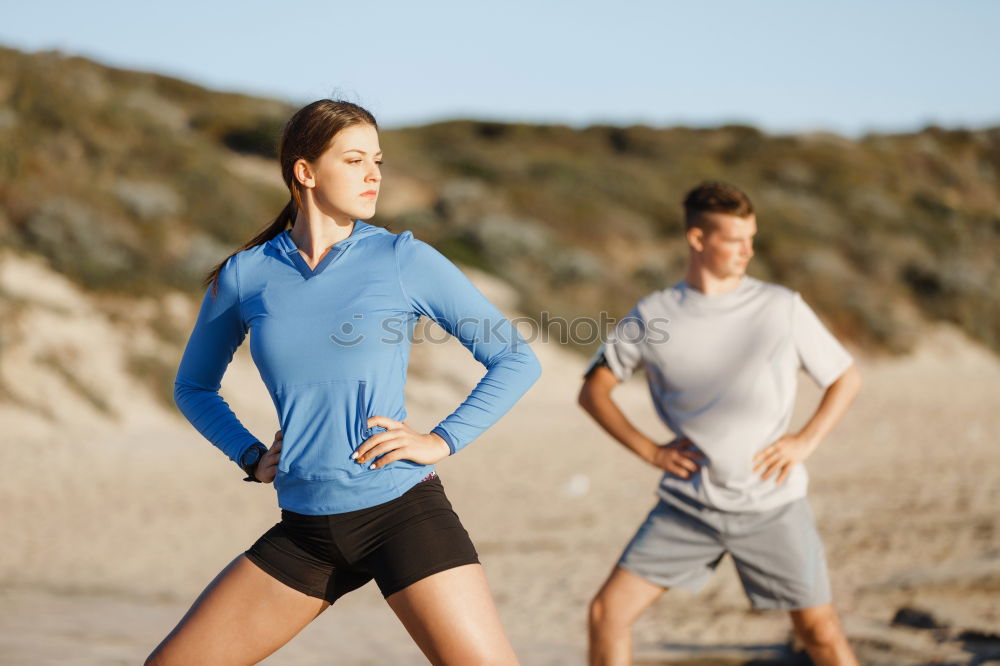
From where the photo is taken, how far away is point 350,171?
248cm

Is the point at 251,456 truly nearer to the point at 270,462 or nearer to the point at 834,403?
the point at 270,462

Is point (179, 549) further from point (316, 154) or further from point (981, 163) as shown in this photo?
point (981, 163)

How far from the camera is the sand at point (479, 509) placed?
5719 millimetres

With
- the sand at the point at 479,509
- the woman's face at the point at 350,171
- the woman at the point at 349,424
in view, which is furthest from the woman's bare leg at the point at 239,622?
the sand at the point at 479,509

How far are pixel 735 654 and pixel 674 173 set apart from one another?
33.4 meters

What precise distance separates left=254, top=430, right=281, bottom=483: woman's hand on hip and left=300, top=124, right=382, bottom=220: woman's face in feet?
1.84

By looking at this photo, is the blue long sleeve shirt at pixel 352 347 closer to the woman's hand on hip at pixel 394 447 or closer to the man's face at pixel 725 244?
the woman's hand on hip at pixel 394 447

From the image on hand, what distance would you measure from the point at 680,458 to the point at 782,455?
0.32 metres

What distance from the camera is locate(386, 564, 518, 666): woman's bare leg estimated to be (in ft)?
7.42

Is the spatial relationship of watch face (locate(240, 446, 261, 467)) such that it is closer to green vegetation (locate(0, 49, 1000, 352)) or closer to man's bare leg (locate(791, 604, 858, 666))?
green vegetation (locate(0, 49, 1000, 352))

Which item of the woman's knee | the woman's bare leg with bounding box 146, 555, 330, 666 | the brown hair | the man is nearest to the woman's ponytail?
the brown hair

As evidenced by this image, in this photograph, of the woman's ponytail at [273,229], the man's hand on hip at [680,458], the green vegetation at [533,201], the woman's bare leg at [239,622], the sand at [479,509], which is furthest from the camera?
the green vegetation at [533,201]

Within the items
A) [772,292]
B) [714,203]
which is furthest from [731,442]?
[714,203]

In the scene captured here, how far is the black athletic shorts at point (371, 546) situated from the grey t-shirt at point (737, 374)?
4.23 ft
